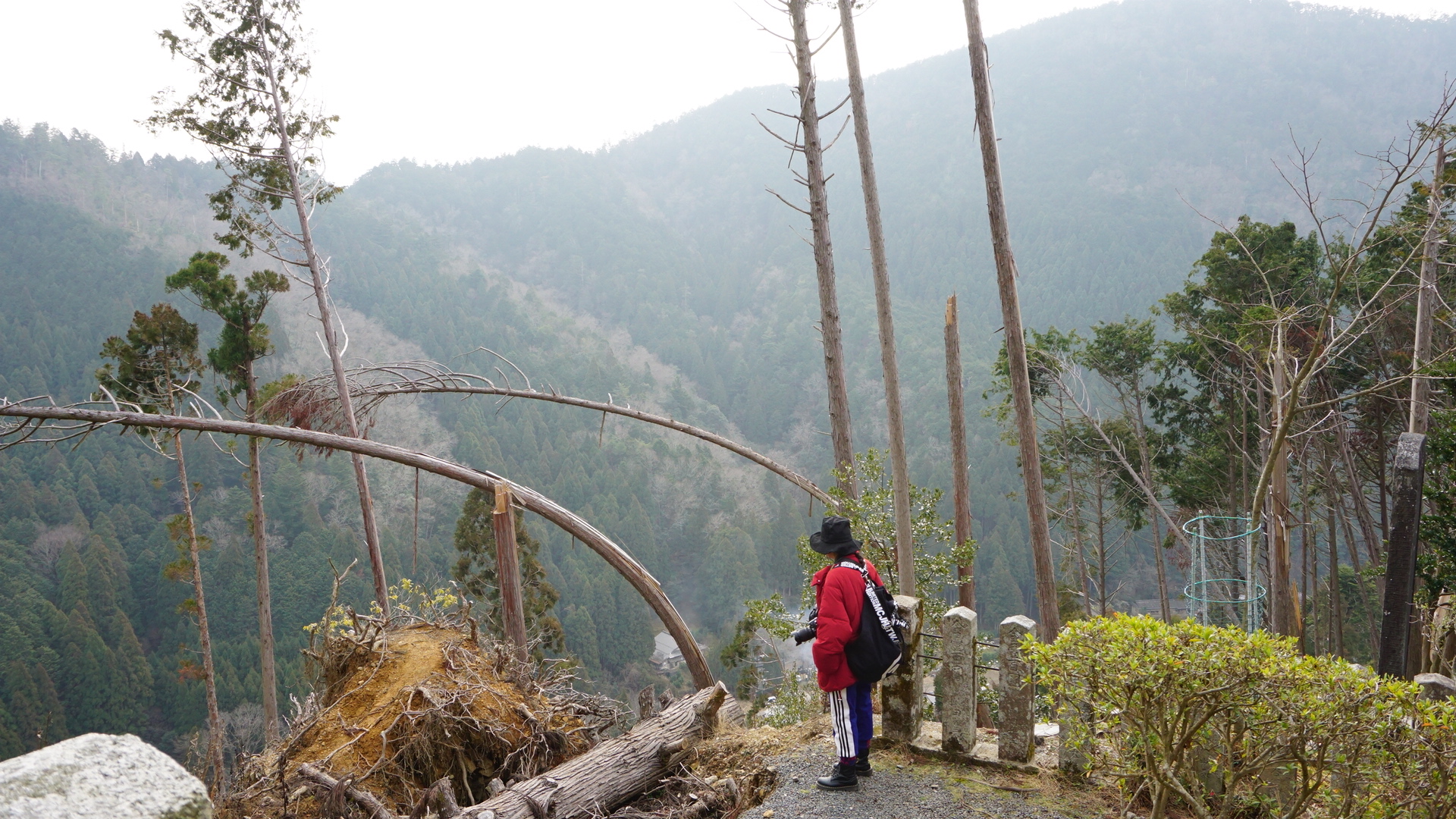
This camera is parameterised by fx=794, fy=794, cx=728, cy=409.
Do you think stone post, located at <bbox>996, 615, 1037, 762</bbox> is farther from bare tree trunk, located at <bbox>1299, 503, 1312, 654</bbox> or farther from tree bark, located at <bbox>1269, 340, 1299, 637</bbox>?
bare tree trunk, located at <bbox>1299, 503, 1312, 654</bbox>

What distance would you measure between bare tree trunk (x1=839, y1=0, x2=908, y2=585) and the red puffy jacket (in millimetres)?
2726

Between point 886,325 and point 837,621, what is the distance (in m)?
3.73

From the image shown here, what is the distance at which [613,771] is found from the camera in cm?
453

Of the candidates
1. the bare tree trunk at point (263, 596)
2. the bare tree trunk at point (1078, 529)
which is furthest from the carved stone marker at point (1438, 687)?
the bare tree trunk at point (1078, 529)

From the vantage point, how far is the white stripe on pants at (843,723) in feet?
14.0

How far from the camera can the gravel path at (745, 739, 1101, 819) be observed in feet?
13.2

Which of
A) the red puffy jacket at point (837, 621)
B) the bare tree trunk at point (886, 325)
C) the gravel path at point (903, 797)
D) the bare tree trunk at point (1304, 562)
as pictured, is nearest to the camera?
the gravel path at point (903, 797)

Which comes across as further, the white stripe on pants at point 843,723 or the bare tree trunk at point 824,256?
the bare tree trunk at point 824,256

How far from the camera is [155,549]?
30.7 m

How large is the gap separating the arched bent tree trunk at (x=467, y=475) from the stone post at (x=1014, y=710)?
2809 mm

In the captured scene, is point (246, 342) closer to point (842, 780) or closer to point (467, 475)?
point (467, 475)

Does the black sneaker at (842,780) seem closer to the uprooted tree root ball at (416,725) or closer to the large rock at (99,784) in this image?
the uprooted tree root ball at (416,725)

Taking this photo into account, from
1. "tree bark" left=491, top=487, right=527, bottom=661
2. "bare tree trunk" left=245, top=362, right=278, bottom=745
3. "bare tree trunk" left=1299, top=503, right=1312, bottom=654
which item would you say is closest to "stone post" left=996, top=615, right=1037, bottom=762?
"tree bark" left=491, top=487, right=527, bottom=661

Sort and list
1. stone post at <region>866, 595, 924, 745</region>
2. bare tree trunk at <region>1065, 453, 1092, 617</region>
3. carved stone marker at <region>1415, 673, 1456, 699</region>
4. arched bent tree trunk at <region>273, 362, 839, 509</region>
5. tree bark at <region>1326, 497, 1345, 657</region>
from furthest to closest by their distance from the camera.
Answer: bare tree trunk at <region>1065, 453, 1092, 617</region>, tree bark at <region>1326, 497, 1345, 657</region>, arched bent tree trunk at <region>273, 362, 839, 509</region>, stone post at <region>866, 595, 924, 745</region>, carved stone marker at <region>1415, 673, 1456, 699</region>
